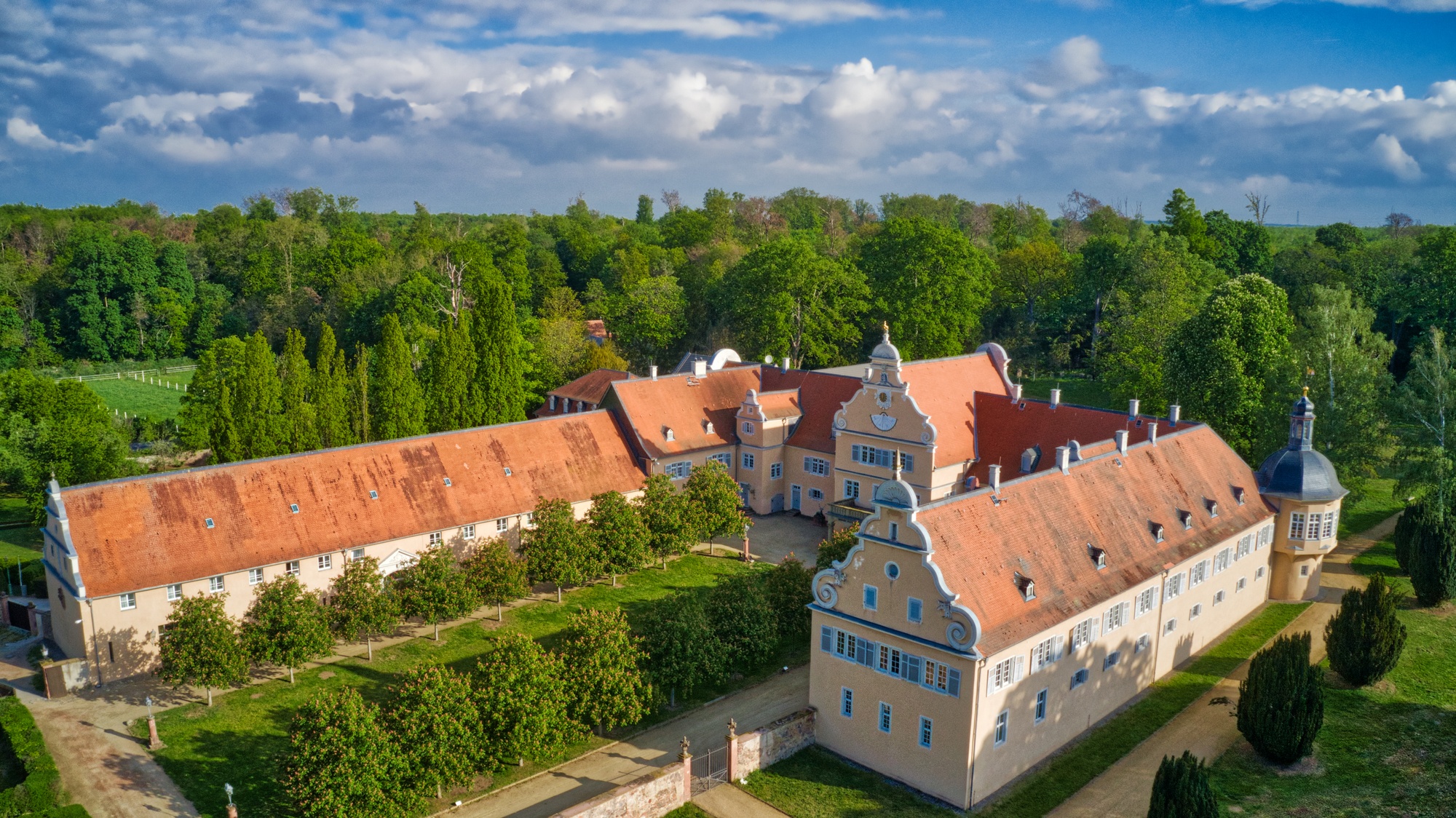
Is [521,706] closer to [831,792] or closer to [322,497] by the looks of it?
[831,792]

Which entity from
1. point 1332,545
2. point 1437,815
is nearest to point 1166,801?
point 1437,815

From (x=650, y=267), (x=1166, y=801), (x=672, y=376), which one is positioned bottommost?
(x=1166, y=801)

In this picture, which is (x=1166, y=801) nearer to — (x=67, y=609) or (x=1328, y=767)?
(x=1328, y=767)

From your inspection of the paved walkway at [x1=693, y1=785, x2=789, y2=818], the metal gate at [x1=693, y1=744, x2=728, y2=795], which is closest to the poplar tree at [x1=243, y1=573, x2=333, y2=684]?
the metal gate at [x1=693, y1=744, x2=728, y2=795]

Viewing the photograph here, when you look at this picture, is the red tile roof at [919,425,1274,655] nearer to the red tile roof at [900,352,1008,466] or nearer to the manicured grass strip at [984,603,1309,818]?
the manicured grass strip at [984,603,1309,818]

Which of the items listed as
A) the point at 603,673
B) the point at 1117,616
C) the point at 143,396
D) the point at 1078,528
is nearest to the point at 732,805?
the point at 603,673
